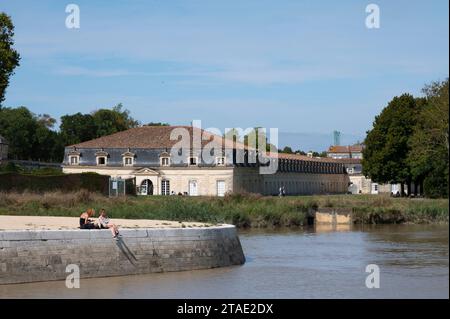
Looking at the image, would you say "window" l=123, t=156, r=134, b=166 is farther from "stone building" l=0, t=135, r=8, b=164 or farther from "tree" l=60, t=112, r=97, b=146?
"tree" l=60, t=112, r=97, b=146

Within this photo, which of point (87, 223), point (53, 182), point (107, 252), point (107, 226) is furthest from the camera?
point (53, 182)

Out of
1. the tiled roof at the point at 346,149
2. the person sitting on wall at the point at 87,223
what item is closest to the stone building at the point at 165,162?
the person sitting on wall at the point at 87,223

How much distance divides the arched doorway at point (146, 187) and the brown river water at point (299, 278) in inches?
1593

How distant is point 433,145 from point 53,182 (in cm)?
2213

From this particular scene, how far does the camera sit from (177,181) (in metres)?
75.6

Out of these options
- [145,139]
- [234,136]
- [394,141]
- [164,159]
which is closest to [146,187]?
[164,159]

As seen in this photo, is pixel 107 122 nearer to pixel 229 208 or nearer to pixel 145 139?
pixel 145 139

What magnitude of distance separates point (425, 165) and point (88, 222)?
39.5m

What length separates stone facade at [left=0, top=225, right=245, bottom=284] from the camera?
2245cm

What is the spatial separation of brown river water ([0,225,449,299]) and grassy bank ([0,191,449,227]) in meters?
3.45

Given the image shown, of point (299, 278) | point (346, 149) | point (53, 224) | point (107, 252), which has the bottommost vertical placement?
point (299, 278)

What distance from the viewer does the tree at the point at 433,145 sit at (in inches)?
2047

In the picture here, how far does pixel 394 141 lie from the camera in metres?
70.3
